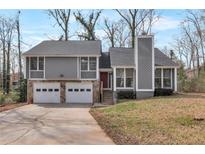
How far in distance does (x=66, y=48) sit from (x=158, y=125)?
19202mm

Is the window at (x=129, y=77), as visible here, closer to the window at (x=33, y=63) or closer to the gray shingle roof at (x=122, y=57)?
the gray shingle roof at (x=122, y=57)

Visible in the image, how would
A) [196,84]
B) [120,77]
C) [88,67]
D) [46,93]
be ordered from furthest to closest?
[196,84]
[88,67]
[120,77]
[46,93]

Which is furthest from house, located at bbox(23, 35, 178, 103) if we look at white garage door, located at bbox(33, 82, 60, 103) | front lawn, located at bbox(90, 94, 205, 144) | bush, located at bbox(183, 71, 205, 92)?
front lawn, located at bbox(90, 94, 205, 144)

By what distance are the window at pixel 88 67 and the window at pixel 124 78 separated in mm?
1968

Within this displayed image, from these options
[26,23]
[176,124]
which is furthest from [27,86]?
[176,124]

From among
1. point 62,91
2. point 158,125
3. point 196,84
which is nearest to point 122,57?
point 62,91

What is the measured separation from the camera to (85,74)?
31375 millimetres

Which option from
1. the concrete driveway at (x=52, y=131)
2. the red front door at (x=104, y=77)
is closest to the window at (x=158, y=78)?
the red front door at (x=104, y=77)

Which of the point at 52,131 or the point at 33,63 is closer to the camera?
the point at 52,131

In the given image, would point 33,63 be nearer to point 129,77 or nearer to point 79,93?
point 79,93
